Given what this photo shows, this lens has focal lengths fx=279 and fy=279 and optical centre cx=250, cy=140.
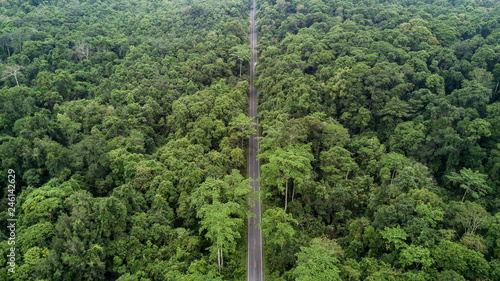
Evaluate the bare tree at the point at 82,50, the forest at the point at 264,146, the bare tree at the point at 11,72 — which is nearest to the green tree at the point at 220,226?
the forest at the point at 264,146

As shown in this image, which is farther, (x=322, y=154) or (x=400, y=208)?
(x=322, y=154)

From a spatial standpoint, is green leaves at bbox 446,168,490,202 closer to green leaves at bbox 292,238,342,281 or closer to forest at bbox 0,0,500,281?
forest at bbox 0,0,500,281

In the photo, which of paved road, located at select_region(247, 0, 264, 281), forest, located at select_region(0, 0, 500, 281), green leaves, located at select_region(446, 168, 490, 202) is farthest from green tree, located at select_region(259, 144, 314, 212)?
green leaves, located at select_region(446, 168, 490, 202)

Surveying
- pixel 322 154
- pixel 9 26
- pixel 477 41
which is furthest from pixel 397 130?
pixel 9 26

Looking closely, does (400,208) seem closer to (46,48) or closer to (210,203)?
(210,203)

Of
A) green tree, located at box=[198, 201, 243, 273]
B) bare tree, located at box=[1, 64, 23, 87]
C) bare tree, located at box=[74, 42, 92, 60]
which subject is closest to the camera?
green tree, located at box=[198, 201, 243, 273]

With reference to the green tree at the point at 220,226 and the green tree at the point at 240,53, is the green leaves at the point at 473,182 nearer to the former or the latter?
the green tree at the point at 220,226
